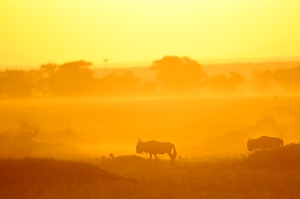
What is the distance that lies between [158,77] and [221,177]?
97.0m

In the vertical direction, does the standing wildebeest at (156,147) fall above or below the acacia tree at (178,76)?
below

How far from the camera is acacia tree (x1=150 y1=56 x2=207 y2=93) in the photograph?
11931 cm

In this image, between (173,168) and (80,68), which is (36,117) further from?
(173,168)

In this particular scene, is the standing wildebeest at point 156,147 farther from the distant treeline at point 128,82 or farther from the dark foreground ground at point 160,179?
the distant treeline at point 128,82

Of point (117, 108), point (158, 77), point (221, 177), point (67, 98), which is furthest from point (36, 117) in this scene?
point (221, 177)

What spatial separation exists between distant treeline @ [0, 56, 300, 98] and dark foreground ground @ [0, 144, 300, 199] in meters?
82.9

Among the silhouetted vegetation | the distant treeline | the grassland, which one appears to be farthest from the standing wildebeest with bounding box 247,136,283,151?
the distant treeline

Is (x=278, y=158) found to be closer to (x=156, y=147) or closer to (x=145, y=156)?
(x=156, y=147)

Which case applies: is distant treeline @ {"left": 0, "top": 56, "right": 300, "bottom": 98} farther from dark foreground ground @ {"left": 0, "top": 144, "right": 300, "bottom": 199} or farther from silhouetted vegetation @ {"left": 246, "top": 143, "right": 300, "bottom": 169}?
silhouetted vegetation @ {"left": 246, "top": 143, "right": 300, "bottom": 169}


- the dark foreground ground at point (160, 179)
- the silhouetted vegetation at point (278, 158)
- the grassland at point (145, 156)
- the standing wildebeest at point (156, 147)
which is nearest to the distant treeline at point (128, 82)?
the grassland at point (145, 156)

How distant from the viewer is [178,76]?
390ft

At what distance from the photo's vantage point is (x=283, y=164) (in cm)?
2994

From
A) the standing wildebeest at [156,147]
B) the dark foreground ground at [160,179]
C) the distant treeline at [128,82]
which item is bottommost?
the dark foreground ground at [160,179]

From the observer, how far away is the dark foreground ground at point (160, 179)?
22750 mm
